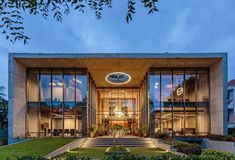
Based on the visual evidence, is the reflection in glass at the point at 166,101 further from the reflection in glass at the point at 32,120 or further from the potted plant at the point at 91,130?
the reflection in glass at the point at 32,120

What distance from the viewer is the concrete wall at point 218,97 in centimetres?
2717

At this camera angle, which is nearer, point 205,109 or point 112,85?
point 205,109

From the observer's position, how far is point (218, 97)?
28219mm

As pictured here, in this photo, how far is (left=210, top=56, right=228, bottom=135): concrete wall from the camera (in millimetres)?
27172

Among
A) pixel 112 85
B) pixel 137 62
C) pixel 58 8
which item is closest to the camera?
pixel 58 8

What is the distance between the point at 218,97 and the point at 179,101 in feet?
12.6

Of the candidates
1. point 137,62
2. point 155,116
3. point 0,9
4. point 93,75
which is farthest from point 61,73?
A: point 0,9

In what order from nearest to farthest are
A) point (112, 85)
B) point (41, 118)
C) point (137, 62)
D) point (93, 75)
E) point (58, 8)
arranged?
1. point (58, 8)
2. point (137, 62)
3. point (41, 118)
4. point (93, 75)
5. point (112, 85)

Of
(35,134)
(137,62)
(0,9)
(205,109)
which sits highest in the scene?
(137,62)

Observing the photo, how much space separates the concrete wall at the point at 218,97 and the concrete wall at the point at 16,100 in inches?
614

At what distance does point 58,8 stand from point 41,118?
27.5m

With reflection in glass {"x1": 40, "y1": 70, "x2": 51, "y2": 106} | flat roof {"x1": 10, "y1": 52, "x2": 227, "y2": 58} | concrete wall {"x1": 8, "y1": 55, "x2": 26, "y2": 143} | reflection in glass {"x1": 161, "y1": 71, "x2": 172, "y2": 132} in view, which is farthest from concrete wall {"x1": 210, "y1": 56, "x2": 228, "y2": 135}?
concrete wall {"x1": 8, "y1": 55, "x2": 26, "y2": 143}

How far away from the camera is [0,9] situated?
14.2 feet

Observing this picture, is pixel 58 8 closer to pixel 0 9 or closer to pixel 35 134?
pixel 0 9
